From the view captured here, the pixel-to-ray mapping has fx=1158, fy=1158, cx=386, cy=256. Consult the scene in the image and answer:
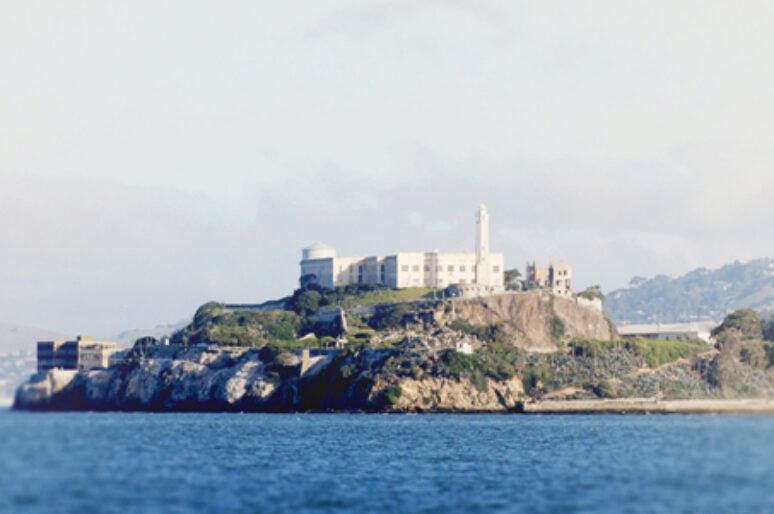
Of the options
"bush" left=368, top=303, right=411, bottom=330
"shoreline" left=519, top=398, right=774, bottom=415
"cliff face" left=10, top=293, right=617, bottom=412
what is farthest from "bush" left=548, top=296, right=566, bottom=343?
"shoreline" left=519, top=398, right=774, bottom=415

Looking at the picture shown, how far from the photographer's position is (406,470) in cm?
6222

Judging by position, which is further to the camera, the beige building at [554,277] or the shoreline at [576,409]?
the beige building at [554,277]

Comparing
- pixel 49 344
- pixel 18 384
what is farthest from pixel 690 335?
pixel 18 384

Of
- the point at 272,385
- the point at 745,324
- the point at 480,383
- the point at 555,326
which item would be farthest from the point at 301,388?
the point at 745,324

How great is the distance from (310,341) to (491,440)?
70034mm

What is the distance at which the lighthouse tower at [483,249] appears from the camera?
563ft

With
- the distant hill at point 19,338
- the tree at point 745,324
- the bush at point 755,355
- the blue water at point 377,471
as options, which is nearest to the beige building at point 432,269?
the tree at point 745,324

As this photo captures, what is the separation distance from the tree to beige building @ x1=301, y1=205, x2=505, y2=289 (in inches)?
1409

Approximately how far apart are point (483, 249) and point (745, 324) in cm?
4503

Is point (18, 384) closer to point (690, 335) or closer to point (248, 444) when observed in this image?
point (248, 444)

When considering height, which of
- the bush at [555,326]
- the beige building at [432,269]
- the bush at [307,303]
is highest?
the beige building at [432,269]

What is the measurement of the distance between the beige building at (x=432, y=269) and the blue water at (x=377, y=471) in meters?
88.4

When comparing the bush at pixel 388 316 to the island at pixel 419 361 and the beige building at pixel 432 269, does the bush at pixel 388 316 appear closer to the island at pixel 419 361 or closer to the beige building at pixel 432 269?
the island at pixel 419 361

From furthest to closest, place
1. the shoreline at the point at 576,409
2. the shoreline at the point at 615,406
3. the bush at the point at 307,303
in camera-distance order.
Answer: the bush at the point at 307,303 < the shoreline at the point at 576,409 < the shoreline at the point at 615,406
